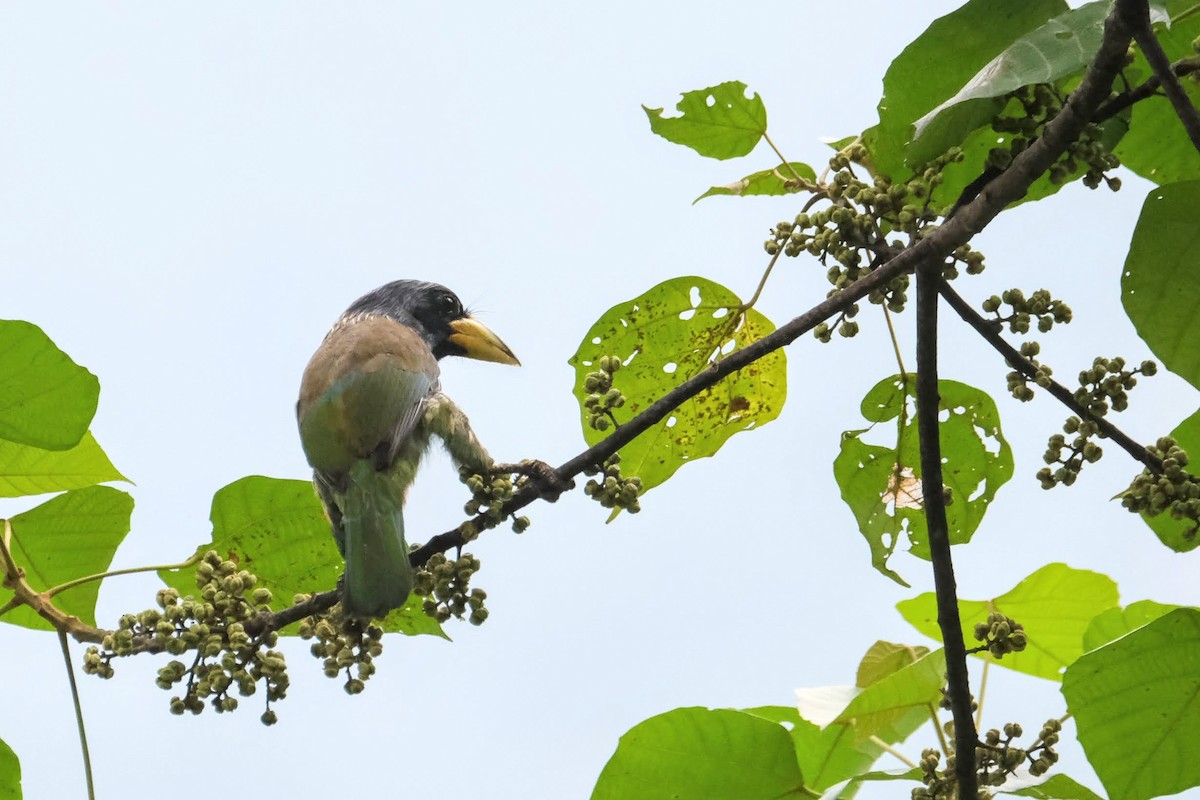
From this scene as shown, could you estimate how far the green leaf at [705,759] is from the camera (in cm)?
214

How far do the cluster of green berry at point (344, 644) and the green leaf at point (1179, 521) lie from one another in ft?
4.41

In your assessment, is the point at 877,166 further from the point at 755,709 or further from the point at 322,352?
the point at 322,352

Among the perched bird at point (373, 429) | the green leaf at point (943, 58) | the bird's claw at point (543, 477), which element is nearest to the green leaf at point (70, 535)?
the perched bird at point (373, 429)

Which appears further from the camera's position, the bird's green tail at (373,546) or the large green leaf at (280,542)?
the large green leaf at (280,542)

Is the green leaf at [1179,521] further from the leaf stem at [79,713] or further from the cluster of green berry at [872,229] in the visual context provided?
the leaf stem at [79,713]

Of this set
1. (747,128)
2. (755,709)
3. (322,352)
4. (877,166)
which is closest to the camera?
(877,166)

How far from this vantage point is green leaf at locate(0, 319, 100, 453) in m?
2.10

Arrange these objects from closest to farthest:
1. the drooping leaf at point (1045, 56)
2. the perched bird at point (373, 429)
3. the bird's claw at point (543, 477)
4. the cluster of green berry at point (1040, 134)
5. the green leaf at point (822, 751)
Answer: the drooping leaf at point (1045, 56)
the cluster of green berry at point (1040, 134)
the bird's claw at point (543, 477)
the green leaf at point (822, 751)
the perched bird at point (373, 429)

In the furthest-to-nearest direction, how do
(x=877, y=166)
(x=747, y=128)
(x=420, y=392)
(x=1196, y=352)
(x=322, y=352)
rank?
(x=322, y=352) → (x=420, y=392) → (x=747, y=128) → (x=877, y=166) → (x=1196, y=352)

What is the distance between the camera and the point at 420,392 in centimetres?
301

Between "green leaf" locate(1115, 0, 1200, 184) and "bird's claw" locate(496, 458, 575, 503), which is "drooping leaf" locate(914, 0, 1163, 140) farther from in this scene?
"bird's claw" locate(496, 458, 575, 503)

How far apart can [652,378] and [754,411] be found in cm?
25

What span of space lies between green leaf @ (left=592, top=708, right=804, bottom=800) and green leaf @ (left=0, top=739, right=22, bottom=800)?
3.34 ft

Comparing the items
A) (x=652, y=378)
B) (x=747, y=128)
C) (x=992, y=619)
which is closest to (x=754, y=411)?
(x=652, y=378)
